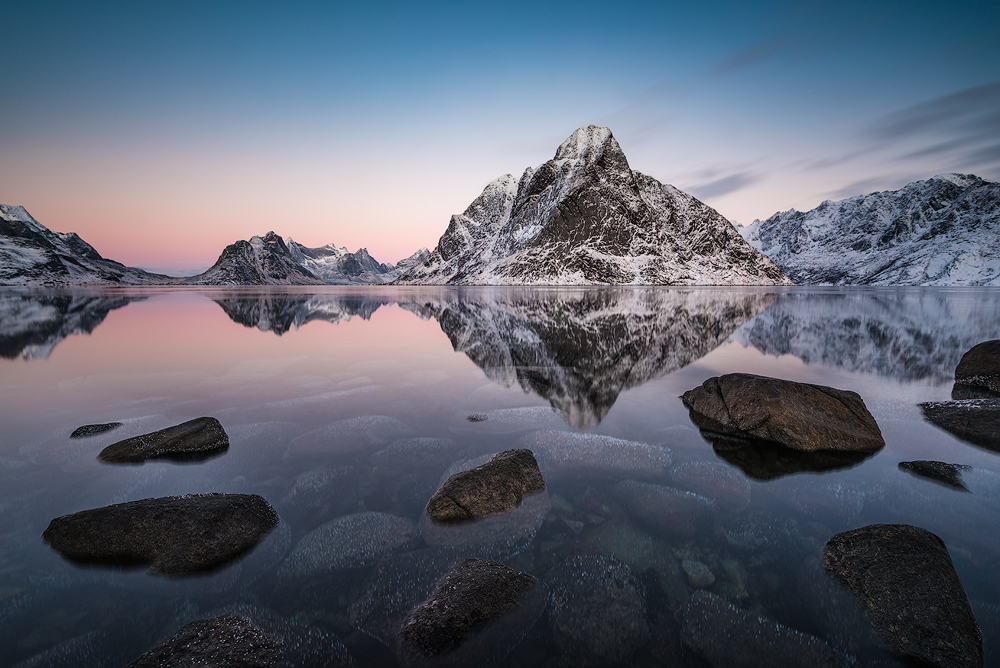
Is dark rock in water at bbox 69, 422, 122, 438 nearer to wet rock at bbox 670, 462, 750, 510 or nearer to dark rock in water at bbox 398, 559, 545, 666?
dark rock in water at bbox 398, 559, 545, 666

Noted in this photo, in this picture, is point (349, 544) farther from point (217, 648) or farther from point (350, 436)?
point (350, 436)

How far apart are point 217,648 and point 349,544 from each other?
2.22 metres

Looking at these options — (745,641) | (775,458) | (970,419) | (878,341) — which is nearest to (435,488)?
(745,641)

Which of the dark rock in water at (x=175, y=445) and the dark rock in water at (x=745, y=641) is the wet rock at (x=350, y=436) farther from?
the dark rock in water at (x=745, y=641)

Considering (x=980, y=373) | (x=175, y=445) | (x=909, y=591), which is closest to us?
(x=909, y=591)

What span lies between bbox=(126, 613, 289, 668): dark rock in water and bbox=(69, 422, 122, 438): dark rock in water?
9.18 metres

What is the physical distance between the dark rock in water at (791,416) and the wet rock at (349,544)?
8701 mm

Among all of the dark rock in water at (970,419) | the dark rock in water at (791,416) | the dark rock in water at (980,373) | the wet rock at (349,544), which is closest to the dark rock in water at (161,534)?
the wet rock at (349,544)

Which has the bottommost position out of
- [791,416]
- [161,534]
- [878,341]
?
[161,534]

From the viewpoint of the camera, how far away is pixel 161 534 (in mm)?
6242

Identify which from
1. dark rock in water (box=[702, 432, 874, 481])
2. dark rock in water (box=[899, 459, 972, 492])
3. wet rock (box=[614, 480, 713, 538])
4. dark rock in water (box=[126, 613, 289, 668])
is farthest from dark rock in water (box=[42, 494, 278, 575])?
dark rock in water (box=[899, 459, 972, 492])

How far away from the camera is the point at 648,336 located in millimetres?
28141

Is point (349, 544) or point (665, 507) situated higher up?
point (665, 507)

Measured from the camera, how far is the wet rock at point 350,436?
9977 millimetres
